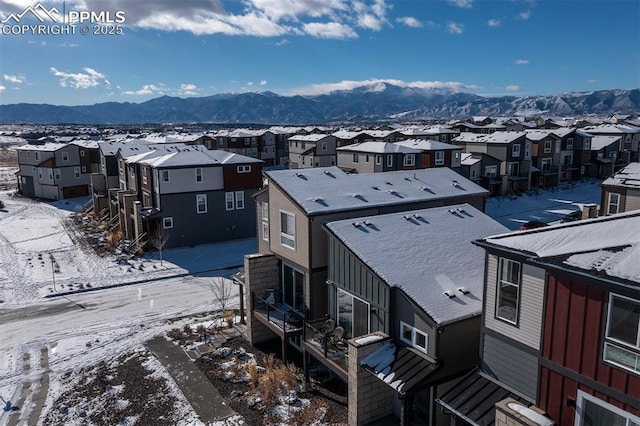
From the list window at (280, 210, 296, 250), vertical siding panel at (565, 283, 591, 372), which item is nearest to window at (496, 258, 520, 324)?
vertical siding panel at (565, 283, 591, 372)

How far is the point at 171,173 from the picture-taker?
123ft

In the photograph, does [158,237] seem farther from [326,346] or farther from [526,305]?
[526,305]

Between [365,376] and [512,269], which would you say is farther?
[365,376]

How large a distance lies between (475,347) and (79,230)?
133ft

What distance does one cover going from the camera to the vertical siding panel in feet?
31.8

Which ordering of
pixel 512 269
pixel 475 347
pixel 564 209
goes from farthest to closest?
pixel 564 209, pixel 475 347, pixel 512 269

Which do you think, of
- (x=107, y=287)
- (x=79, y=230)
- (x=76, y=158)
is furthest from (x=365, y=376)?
(x=76, y=158)

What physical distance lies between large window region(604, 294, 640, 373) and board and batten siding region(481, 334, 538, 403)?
209 cm

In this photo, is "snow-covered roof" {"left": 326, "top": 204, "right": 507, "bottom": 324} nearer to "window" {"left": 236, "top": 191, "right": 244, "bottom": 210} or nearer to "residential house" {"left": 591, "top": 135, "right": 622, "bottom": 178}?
"window" {"left": 236, "top": 191, "right": 244, "bottom": 210}

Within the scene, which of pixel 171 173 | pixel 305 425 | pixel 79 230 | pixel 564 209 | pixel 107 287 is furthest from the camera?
pixel 564 209

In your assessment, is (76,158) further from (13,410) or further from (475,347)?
(475,347)

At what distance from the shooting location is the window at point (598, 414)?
30.3 feet

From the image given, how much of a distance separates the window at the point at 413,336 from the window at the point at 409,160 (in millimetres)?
40721

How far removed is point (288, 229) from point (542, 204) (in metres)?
42.5
